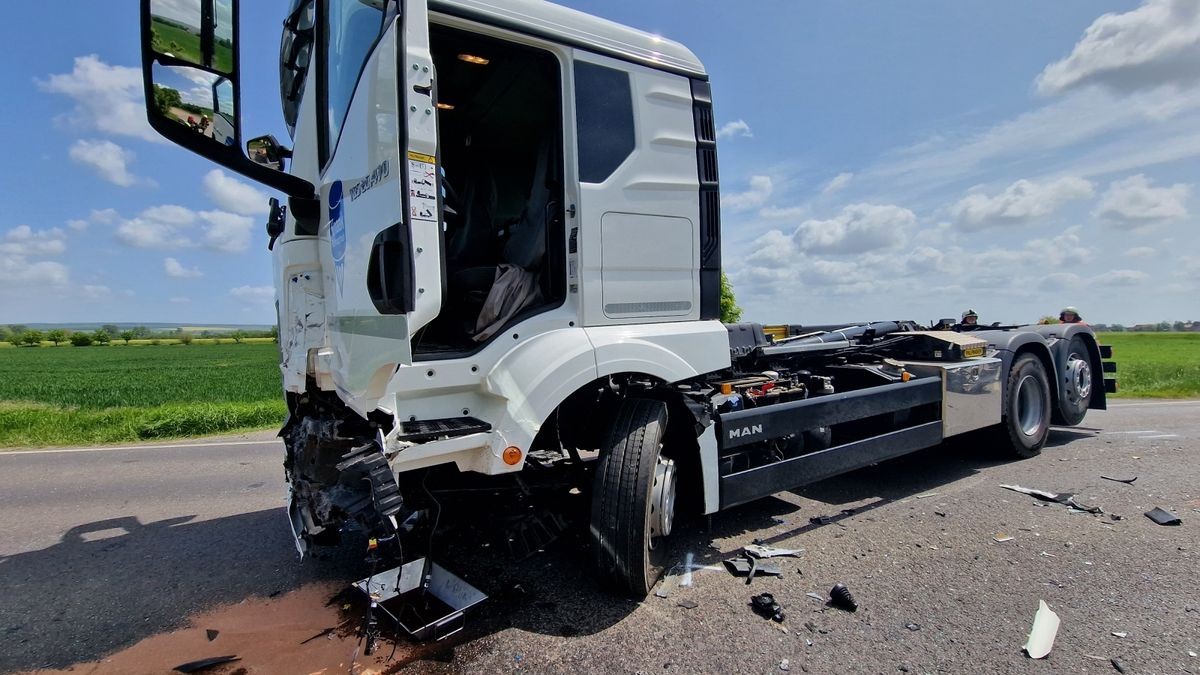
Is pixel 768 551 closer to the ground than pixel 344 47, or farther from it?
closer to the ground

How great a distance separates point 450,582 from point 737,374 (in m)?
2.41

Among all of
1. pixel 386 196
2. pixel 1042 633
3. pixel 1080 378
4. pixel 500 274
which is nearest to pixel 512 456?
pixel 500 274

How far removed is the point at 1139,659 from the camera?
Answer: 250 centimetres

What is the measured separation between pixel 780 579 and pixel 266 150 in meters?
3.81

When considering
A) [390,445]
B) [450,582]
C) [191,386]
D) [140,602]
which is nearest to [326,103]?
[390,445]

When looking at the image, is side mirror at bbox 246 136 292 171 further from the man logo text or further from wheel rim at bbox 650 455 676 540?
the man logo text

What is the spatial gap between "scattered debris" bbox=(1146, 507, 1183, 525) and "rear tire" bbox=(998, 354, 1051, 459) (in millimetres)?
1521

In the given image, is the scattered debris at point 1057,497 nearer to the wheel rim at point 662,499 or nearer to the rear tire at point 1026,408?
the rear tire at point 1026,408

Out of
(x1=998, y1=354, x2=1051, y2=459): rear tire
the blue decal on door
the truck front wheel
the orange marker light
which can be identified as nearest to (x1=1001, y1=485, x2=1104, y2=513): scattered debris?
(x1=998, y1=354, x2=1051, y2=459): rear tire

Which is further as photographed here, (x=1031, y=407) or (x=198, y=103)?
(x=1031, y=407)

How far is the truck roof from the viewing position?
2.72m

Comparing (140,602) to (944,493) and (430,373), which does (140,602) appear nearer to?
(430,373)

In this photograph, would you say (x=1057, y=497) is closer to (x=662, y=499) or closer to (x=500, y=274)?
(x=662, y=499)

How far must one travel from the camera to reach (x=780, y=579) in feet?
11.1
